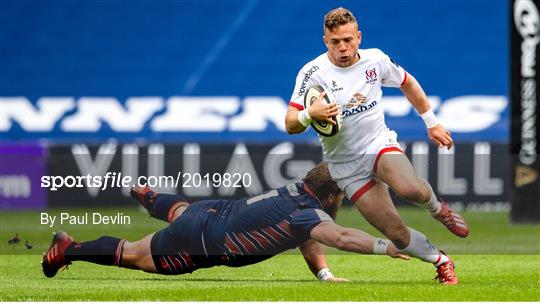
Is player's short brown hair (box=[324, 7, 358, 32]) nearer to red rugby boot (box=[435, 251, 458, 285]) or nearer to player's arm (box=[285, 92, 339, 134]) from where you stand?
player's arm (box=[285, 92, 339, 134])

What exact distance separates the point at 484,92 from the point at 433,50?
2.62 ft

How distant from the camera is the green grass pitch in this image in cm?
821

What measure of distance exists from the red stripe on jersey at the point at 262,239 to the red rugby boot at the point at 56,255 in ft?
3.95

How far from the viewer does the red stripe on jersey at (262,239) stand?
8.62 metres

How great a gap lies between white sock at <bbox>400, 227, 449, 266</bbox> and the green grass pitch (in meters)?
0.18

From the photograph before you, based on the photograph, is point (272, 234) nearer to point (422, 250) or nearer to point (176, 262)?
point (176, 262)

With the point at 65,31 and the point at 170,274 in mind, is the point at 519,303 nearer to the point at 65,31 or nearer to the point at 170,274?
the point at 170,274

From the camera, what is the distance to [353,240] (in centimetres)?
850

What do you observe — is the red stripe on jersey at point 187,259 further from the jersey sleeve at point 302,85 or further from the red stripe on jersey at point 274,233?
the jersey sleeve at point 302,85

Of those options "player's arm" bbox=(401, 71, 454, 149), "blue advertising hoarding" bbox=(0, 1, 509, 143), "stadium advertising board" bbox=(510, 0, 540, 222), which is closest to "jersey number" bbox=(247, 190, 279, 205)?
"player's arm" bbox=(401, 71, 454, 149)

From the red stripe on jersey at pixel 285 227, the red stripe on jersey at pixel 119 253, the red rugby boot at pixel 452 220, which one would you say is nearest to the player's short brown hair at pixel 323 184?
the red stripe on jersey at pixel 285 227

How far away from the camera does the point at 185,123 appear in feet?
55.1

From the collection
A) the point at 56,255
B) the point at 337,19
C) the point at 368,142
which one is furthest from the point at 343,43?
the point at 56,255

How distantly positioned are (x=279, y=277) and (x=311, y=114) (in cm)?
169
